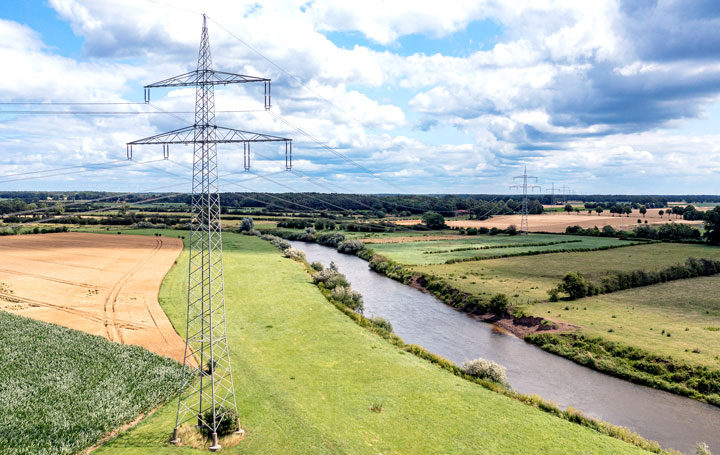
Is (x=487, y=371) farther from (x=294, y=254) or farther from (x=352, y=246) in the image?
(x=352, y=246)

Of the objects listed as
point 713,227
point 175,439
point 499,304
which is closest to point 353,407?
point 175,439

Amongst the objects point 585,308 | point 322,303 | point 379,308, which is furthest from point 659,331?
point 322,303

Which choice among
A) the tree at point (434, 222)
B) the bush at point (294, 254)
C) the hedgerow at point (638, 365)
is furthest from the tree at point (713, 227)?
the bush at point (294, 254)

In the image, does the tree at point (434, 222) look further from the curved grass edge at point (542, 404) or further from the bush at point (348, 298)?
the curved grass edge at point (542, 404)

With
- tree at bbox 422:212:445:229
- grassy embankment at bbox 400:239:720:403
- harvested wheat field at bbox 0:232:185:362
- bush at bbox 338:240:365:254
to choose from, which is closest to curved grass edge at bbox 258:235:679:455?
grassy embankment at bbox 400:239:720:403

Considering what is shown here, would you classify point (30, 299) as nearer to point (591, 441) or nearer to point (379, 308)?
point (379, 308)

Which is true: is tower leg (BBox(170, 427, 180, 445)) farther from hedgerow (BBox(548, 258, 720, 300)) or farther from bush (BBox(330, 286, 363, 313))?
hedgerow (BBox(548, 258, 720, 300))
